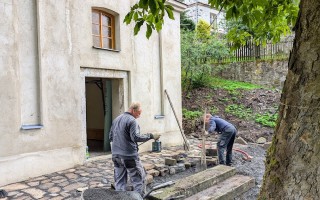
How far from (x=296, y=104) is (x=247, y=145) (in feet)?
34.4

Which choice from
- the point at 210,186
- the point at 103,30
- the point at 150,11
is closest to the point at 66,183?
the point at 210,186

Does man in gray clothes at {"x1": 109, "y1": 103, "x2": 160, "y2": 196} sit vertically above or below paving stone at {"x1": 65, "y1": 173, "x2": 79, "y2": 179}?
above

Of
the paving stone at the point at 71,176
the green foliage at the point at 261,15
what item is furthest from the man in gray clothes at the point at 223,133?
the paving stone at the point at 71,176

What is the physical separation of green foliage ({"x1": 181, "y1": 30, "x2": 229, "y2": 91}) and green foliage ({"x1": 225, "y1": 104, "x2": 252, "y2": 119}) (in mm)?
3019

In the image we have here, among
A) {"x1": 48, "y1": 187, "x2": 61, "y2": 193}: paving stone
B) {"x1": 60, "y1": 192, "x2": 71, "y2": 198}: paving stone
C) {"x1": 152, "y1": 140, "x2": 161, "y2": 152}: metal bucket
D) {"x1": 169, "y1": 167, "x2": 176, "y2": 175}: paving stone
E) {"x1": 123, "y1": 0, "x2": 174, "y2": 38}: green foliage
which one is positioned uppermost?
{"x1": 123, "y1": 0, "x2": 174, "y2": 38}: green foliage

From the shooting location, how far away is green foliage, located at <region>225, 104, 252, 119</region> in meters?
15.1

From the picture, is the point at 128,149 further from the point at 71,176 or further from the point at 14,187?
the point at 14,187

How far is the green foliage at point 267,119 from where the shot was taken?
46.2 feet

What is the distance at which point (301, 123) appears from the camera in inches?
83.7

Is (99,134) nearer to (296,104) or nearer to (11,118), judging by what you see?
(11,118)

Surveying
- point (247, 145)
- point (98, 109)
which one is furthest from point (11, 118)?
point (247, 145)

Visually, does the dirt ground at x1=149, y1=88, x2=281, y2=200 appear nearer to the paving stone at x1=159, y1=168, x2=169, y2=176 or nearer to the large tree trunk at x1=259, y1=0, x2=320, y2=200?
the paving stone at x1=159, y1=168, x2=169, y2=176

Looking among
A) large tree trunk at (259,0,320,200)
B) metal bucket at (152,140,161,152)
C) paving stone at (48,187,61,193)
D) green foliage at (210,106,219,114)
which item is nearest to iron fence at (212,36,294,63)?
green foliage at (210,106,219,114)

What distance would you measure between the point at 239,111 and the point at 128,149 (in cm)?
1101
